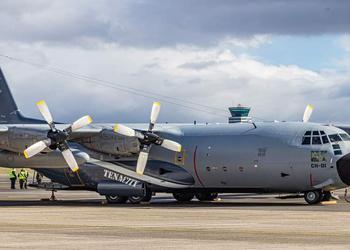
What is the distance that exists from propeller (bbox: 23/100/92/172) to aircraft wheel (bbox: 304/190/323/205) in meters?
11.3

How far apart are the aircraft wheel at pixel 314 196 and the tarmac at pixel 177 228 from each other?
10.8 feet

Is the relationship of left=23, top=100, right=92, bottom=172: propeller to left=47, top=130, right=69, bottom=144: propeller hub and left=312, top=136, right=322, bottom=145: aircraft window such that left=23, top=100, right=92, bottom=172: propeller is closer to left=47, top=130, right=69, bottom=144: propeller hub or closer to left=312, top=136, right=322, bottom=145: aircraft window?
left=47, top=130, right=69, bottom=144: propeller hub

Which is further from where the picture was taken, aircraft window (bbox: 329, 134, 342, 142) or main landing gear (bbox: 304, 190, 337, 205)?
main landing gear (bbox: 304, 190, 337, 205)

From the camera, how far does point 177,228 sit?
2598 cm

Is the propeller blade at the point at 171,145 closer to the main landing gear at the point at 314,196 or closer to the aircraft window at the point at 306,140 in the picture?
the aircraft window at the point at 306,140

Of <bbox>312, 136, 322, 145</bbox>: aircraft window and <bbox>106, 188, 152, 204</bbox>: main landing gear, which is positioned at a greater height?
<bbox>312, 136, 322, 145</bbox>: aircraft window

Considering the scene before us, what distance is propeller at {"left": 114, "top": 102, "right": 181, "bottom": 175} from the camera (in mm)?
42188

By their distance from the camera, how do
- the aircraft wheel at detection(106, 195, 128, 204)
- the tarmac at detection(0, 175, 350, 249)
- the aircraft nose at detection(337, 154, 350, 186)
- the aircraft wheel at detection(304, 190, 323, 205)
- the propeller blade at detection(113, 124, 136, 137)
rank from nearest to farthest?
1. the tarmac at detection(0, 175, 350, 249)
2. the aircraft nose at detection(337, 154, 350, 186)
3. the aircraft wheel at detection(304, 190, 323, 205)
4. the propeller blade at detection(113, 124, 136, 137)
5. the aircraft wheel at detection(106, 195, 128, 204)

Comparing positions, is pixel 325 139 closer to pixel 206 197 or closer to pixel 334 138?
pixel 334 138

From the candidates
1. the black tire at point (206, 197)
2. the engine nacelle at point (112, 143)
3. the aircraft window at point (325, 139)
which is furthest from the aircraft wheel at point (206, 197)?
the aircraft window at point (325, 139)

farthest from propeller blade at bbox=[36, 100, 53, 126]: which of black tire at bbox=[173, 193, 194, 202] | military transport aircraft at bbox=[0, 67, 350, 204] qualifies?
Answer: black tire at bbox=[173, 193, 194, 202]

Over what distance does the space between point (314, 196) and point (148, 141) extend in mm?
8823

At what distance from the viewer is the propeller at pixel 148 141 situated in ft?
138

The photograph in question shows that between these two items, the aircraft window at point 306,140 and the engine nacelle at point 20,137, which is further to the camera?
the engine nacelle at point 20,137
